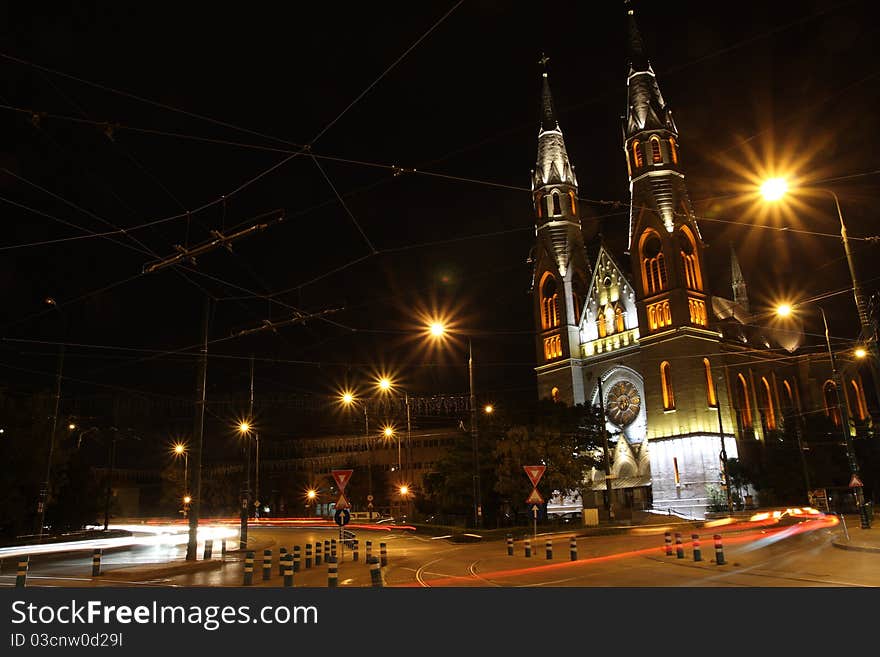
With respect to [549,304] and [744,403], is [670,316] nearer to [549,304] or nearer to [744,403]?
[744,403]

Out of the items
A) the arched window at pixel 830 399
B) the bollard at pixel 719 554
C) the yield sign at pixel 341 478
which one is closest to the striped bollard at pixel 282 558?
the yield sign at pixel 341 478

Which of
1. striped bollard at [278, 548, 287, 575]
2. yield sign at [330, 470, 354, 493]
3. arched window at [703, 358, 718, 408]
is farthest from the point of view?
arched window at [703, 358, 718, 408]

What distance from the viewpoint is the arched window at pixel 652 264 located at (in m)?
65.5

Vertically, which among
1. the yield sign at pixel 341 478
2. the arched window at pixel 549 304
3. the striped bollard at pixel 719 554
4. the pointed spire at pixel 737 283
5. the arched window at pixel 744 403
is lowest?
the striped bollard at pixel 719 554

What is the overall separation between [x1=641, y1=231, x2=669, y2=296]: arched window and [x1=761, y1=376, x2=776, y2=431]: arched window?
17331 mm

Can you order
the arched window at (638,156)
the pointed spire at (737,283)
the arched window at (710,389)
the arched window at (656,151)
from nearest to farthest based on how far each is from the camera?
the arched window at (710,389) < the arched window at (656,151) < the arched window at (638,156) < the pointed spire at (737,283)

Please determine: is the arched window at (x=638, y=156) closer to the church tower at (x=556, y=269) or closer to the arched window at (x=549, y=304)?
the church tower at (x=556, y=269)

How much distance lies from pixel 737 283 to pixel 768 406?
39.3 metres

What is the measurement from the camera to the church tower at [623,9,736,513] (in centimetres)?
5934

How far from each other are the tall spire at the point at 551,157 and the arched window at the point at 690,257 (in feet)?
50.3

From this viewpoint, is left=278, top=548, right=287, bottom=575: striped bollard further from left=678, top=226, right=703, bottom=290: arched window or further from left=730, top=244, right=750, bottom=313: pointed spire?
left=730, top=244, right=750, bottom=313: pointed spire

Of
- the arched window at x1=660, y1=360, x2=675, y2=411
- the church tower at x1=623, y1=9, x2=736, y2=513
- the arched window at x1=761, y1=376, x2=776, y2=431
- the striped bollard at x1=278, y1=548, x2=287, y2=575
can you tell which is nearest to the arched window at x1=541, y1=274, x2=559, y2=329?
the church tower at x1=623, y1=9, x2=736, y2=513
